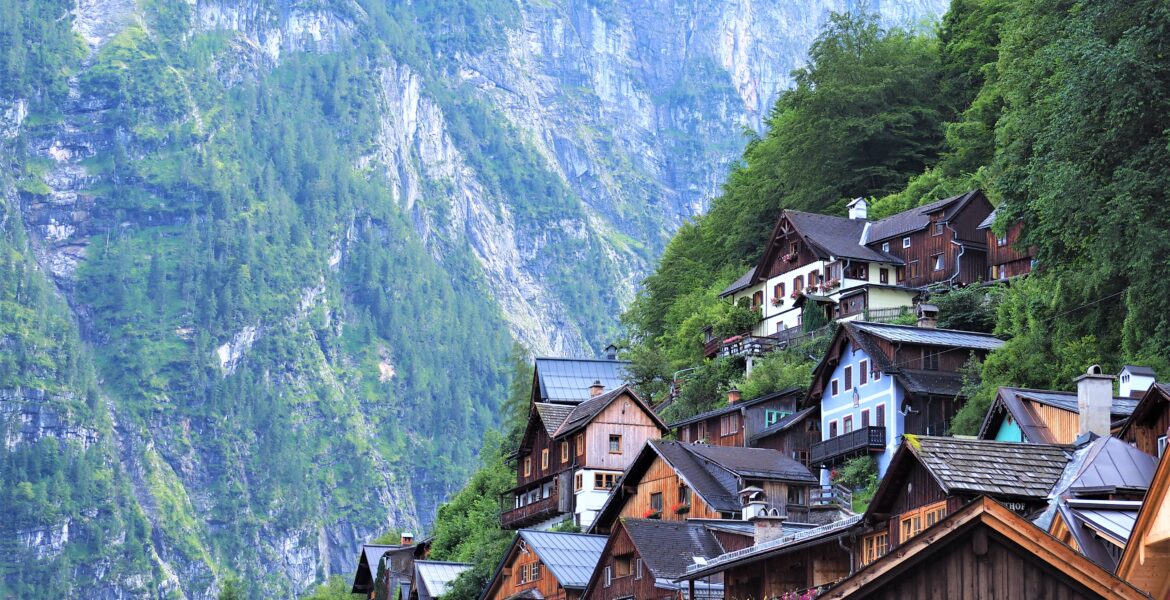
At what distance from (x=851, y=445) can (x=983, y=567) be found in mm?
43121

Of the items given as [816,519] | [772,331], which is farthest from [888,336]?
[772,331]

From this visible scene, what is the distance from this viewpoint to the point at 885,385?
63.8m

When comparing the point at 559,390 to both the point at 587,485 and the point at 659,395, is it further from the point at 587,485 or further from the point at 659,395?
the point at 587,485

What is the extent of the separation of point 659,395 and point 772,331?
6381mm

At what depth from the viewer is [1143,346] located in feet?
160

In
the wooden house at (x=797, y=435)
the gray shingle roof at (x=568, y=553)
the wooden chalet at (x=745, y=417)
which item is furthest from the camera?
the wooden chalet at (x=745, y=417)

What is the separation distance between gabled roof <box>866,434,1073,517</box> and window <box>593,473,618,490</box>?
42803 millimetres

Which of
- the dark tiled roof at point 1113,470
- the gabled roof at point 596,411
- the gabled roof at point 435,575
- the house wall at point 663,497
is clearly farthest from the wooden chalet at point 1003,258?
the dark tiled roof at point 1113,470

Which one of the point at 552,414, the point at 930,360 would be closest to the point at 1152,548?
the point at 930,360

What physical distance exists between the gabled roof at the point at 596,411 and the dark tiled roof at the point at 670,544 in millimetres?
25806

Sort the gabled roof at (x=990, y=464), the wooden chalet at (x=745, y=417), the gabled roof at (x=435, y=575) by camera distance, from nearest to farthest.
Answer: the gabled roof at (x=990, y=464), the wooden chalet at (x=745, y=417), the gabled roof at (x=435, y=575)

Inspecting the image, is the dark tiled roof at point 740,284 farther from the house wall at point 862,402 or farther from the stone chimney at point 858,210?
the house wall at point 862,402

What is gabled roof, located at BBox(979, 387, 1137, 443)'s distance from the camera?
39.4 m

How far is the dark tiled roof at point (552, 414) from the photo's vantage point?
268ft
